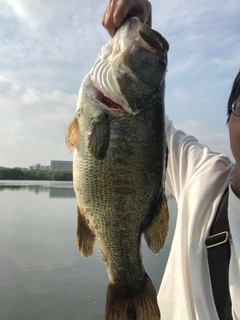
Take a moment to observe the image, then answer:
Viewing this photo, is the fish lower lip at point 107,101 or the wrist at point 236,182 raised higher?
the fish lower lip at point 107,101

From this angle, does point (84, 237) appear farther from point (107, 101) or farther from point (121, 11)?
point (121, 11)

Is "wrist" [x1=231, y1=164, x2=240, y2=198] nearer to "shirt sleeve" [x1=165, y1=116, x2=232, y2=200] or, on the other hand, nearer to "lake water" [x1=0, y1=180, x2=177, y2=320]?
"shirt sleeve" [x1=165, y1=116, x2=232, y2=200]

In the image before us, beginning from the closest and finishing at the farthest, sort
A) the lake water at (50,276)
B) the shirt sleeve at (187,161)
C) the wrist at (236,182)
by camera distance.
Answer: the wrist at (236,182)
the shirt sleeve at (187,161)
the lake water at (50,276)

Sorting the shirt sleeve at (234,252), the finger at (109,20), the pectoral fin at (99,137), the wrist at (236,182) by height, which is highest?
the finger at (109,20)

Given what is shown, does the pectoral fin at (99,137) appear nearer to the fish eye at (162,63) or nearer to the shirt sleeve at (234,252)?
the fish eye at (162,63)

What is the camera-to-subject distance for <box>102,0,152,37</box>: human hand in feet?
5.60

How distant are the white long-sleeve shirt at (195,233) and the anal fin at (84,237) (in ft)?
2.05

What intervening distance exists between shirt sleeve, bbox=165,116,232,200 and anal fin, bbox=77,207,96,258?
0.87m

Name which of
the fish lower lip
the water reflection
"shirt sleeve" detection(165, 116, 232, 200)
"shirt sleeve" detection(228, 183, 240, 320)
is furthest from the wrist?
the water reflection

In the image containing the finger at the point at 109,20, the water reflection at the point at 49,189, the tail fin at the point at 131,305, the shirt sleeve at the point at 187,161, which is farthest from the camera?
the water reflection at the point at 49,189

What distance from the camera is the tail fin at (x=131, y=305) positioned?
1647 mm

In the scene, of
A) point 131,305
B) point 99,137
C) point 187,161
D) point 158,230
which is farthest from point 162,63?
point 131,305

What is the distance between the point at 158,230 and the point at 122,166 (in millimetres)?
439

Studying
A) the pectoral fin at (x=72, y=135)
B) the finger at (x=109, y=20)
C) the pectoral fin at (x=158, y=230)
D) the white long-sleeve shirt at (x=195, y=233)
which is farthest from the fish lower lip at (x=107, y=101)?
the white long-sleeve shirt at (x=195, y=233)
